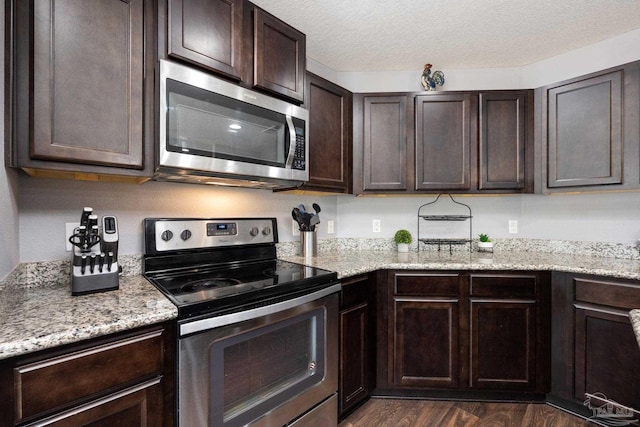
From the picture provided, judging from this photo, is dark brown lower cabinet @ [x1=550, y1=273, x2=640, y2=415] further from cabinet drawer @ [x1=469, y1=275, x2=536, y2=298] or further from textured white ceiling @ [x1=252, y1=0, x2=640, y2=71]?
textured white ceiling @ [x1=252, y1=0, x2=640, y2=71]

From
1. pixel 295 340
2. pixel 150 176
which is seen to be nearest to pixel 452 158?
pixel 295 340

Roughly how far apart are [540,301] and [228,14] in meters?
2.44

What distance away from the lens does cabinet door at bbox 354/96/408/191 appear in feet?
7.77

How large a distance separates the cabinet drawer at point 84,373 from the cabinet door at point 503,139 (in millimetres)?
2292

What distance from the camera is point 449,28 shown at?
81.1 inches

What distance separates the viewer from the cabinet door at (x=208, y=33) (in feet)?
4.42

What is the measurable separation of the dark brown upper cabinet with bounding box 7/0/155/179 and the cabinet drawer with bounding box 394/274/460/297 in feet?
5.18

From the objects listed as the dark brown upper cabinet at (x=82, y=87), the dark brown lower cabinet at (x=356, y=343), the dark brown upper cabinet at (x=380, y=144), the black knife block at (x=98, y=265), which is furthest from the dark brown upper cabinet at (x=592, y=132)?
the black knife block at (x=98, y=265)

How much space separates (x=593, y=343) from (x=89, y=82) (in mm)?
2810

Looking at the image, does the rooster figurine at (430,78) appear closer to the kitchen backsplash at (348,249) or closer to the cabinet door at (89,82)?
the kitchen backsplash at (348,249)

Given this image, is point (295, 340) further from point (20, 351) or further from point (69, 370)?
point (20, 351)

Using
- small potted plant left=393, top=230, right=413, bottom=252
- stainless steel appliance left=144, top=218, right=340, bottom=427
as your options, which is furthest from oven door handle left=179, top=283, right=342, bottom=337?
small potted plant left=393, top=230, right=413, bottom=252

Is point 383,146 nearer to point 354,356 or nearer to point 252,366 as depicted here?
point 354,356

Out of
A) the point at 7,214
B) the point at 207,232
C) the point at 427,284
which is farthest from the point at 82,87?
the point at 427,284
